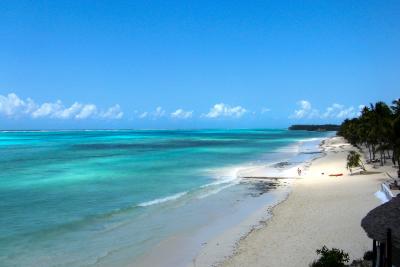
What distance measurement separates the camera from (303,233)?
18.9 metres

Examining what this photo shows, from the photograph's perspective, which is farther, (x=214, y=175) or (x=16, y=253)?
(x=214, y=175)

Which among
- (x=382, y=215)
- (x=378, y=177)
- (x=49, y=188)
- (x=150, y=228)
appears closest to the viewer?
(x=382, y=215)

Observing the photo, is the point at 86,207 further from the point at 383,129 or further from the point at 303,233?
the point at 383,129

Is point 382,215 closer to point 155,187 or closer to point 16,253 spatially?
point 16,253

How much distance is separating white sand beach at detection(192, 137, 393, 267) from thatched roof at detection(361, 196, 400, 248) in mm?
4180

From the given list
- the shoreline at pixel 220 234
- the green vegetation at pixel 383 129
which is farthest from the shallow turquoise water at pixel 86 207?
the green vegetation at pixel 383 129

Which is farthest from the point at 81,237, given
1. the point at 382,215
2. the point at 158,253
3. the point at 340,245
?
the point at 382,215

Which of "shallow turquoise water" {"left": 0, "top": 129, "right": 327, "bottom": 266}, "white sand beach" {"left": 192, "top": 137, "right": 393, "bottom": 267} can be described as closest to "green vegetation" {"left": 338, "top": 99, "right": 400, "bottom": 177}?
"white sand beach" {"left": 192, "top": 137, "right": 393, "bottom": 267}

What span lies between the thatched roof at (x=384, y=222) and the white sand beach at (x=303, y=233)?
4.18m

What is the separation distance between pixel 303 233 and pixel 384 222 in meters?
8.19

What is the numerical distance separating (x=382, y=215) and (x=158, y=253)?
9.10 meters

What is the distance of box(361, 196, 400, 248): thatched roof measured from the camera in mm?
10461

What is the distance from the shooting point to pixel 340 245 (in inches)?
663

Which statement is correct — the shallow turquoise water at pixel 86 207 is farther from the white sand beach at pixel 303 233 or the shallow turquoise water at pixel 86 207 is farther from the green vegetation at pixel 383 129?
the green vegetation at pixel 383 129
